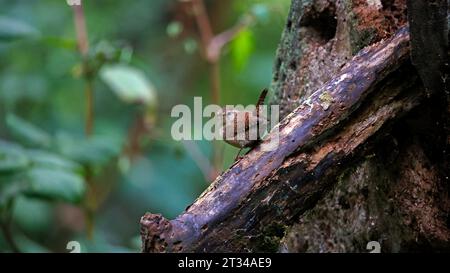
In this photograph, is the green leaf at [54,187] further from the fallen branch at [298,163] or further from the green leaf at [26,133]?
the fallen branch at [298,163]

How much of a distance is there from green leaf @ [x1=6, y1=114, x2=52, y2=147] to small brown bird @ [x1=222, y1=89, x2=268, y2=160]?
136cm

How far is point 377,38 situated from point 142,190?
2706 millimetres

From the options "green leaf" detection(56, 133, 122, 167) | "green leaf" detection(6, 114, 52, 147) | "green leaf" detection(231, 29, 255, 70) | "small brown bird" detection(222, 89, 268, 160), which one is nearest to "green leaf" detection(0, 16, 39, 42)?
"green leaf" detection(6, 114, 52, 147)

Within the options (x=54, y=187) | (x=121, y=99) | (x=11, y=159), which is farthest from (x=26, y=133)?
(x=121, y=99)

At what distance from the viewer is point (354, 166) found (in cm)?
151

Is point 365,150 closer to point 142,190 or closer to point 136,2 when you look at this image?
point 142,190

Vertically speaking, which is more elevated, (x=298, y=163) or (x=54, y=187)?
(x=54, y=187)

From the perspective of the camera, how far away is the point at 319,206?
1.84 metres

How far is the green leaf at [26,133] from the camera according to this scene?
105 inches

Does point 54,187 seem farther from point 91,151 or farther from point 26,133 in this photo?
point 26,133

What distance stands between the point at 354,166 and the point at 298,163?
7.3 inches

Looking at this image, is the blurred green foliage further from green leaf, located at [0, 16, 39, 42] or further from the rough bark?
the rough bark

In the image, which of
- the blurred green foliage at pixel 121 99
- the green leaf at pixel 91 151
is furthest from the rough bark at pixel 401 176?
the blurred green foliage at pixel 121 99
